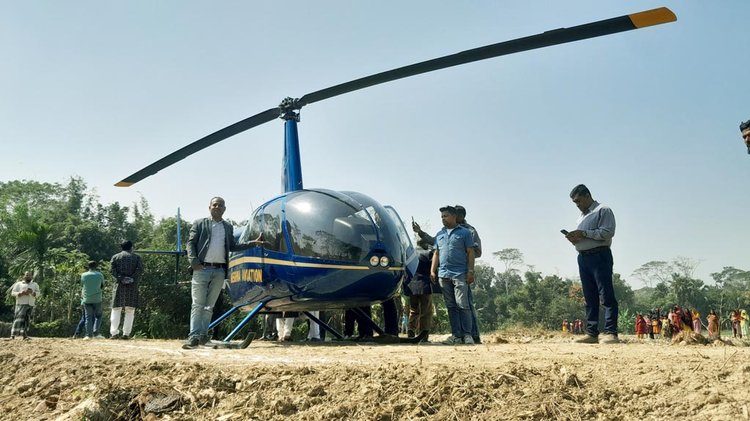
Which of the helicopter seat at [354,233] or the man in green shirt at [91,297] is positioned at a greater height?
the helicopter seat at [354,233]

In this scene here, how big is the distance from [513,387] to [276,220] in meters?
4.44

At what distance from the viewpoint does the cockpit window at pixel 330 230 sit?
20.3 feet

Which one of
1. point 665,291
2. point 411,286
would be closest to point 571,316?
point 665,291

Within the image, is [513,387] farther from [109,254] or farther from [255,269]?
[109,254]

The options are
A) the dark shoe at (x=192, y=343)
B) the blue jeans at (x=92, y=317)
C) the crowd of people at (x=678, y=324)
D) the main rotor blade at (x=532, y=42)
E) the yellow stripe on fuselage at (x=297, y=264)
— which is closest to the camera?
the main rotor blade at (x=532, y=42)

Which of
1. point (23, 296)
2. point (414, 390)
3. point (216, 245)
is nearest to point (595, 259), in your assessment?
point (414, 390)

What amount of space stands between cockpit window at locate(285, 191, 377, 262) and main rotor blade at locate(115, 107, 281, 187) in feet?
9.81

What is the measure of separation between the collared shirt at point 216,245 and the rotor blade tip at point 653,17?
4895mm

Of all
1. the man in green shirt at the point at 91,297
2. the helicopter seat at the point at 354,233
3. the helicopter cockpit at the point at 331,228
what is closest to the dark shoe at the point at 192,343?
the helicopter cockpit at the point at 331,228

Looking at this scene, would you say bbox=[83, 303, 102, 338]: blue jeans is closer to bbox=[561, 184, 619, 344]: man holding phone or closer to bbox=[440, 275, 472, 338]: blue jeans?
bbox=[440, 275, 472, 338]: blue jeans

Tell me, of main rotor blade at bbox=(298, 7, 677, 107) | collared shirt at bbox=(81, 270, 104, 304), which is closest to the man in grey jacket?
main rotor blade at bbox=(298, 7, 677, 107)

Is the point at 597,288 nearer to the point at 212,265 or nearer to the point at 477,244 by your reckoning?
the point at 477,244

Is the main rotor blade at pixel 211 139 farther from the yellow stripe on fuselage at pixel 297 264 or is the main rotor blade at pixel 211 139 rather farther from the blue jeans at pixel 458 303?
the blue jeans at pixel 458 303

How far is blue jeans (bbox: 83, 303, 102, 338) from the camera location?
383 inches
